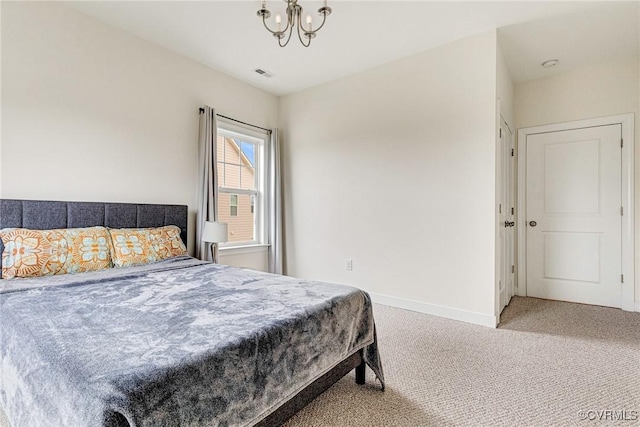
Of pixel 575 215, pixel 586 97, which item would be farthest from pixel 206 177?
pixel 586 97

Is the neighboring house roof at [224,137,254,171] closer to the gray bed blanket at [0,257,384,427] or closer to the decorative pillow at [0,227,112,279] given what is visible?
the decorative pillow at [0,227,112,279]

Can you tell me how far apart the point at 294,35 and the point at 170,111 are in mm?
1478

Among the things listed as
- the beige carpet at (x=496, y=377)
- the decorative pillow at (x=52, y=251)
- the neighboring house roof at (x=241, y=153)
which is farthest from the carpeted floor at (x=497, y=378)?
the neighboring house roof at (x=241, y=153)

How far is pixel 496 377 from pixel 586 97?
11.0ft

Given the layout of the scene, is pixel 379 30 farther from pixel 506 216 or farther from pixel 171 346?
pixel 171 346

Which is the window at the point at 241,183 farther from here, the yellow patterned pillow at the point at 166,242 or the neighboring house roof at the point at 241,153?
the yellow patterned pillow at the point at 166,242

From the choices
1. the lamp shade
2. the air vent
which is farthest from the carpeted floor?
the air vent

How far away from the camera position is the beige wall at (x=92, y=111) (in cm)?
229

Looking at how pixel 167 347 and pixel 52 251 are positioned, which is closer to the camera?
pixel 167 347

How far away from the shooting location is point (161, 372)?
0.91 meters

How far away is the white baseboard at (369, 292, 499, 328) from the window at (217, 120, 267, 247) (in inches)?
71.9

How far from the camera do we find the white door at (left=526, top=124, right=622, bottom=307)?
3.36 metres

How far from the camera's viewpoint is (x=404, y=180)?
3.36 m

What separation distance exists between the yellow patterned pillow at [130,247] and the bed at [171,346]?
258 millimetres
